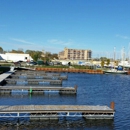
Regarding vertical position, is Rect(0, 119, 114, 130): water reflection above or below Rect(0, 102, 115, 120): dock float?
below

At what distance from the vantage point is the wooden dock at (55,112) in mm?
27266

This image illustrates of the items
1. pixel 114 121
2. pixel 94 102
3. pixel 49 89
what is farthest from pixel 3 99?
pixel 114 121

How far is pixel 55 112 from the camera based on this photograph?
27.7 metres

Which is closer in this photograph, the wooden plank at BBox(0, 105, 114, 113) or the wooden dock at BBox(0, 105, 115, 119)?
the wooden dock at BBox(0, 105, 115, 119)

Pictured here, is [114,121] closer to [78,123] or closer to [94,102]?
[78,123]

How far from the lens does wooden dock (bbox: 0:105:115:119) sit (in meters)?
27.3

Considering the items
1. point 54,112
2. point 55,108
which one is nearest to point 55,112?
point 54,112

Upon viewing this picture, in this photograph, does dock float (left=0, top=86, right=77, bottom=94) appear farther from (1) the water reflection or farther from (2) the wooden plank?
(1) the water reflection

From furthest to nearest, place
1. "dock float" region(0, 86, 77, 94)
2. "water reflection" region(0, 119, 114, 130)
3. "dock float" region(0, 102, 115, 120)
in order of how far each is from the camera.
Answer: "dock float" region(0, 86, 77, 94), "dock float" region(0, 102, 115, 120), "water reflection" region(0, 119, 114, 130)

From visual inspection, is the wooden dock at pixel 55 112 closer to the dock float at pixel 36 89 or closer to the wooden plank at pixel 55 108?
the wooden plank at pixel 55 108

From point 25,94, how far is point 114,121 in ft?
66.3

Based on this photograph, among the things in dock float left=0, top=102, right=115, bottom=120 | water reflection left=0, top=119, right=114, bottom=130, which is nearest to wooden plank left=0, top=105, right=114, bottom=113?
dock float left=0, top=102, right=115, bottom=120

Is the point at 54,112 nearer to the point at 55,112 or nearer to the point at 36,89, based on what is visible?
the point at 55,112

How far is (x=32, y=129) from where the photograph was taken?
24562 millimetres
